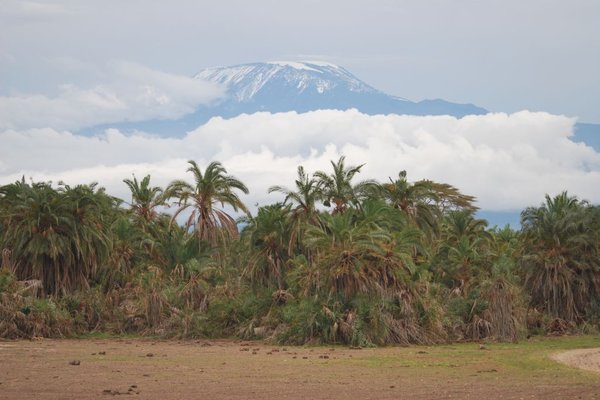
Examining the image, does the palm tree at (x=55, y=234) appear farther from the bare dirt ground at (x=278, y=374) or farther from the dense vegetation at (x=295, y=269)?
the bare dirt ground at (x=278, y=374)

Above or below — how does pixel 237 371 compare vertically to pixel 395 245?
below

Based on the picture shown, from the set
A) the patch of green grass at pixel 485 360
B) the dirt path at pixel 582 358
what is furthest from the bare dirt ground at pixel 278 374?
the dirt path at pixel 582 358

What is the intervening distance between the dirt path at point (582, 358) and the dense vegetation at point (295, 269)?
6.83 meters

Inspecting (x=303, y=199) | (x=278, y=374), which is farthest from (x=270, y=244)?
(x=278, y=374)

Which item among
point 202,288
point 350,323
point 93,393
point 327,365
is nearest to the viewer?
point 93,393

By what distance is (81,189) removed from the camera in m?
52.3

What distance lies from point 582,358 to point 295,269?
15177 mm

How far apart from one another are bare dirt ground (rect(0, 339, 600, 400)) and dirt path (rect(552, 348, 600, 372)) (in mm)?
950

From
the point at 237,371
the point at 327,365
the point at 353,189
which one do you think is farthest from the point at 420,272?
the point at 237,371

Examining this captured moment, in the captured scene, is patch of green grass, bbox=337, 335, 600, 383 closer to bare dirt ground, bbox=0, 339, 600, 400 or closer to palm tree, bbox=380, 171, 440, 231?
bare dirt ground, bbox=0, 339, 600, 400

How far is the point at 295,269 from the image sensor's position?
1758 inches

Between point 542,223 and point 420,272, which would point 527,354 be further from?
point 542,223

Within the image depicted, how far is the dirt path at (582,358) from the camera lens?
30.8m

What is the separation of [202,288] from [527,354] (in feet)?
62.4
